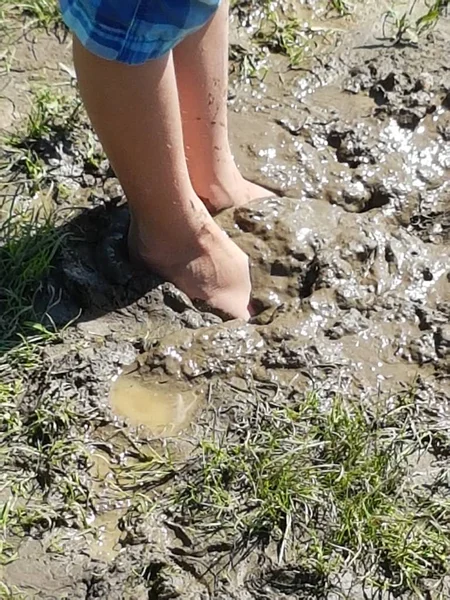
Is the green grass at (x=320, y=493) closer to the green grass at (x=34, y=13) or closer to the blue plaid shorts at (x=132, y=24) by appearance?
the blue plaid shorts at (x=132, y=24)

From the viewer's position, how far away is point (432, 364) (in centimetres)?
239

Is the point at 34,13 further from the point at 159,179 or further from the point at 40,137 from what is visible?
the point at 159,179

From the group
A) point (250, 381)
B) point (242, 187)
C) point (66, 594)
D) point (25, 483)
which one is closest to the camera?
point (66, 594)

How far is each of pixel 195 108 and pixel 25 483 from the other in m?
0.98

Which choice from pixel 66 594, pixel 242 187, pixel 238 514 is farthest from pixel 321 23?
pixel 66 594

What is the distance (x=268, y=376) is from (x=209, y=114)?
0.67 metres

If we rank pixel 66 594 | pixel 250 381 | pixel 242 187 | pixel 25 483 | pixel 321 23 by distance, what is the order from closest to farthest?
pixel 66 594 → pixel 25 483 → pixel 250 381 → pixel 242 187 → pixel 321 23

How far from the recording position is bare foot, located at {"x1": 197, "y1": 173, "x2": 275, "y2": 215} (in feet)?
8.54

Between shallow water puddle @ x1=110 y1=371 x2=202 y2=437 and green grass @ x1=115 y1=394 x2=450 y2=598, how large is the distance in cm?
10

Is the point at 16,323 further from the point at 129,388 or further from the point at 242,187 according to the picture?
the point at 242,187

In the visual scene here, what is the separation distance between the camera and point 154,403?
7.64ft

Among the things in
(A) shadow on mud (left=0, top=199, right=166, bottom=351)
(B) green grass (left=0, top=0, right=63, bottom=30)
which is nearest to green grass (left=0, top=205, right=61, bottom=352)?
(A) shadow on mud (left=0, top=199, right=166, bottom=351)

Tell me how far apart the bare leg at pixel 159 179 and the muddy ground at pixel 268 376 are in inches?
2.8

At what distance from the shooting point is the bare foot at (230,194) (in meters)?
2.60
